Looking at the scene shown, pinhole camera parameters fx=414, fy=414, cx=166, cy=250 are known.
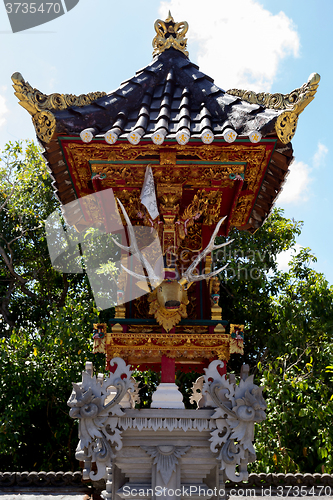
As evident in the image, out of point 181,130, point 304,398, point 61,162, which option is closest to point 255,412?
point 181,130

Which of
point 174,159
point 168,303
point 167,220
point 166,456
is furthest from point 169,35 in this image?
point 166,456

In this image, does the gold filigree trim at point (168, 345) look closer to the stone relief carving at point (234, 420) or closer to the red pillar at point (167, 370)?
the red pillar at point (167, 370)

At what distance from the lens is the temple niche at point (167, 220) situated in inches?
165

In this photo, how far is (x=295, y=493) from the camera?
6.27 metres

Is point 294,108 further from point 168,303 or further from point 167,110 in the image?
point 168,303

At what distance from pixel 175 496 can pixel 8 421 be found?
7.65 meters

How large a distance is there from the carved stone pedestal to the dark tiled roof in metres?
2.59

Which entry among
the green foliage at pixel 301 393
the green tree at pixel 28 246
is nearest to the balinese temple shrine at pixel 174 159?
the green foliage at pixel 301 393

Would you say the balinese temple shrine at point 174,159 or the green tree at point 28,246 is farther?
the green tree at point 28,246

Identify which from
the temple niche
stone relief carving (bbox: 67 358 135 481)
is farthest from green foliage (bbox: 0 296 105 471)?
stone relief carving (bbox: 67 358 135 481)

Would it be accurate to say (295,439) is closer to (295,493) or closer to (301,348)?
(301,348)

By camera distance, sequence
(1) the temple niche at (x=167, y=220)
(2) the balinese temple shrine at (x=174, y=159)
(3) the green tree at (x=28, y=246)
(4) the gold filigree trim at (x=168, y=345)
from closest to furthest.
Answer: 1. (1) the temple niche at (x=167, y=220)
2. (2) the balinese temple shrine at (x=174, y=159)
3. (4) the gold filigree trim at (x=168, y=345)
4. (3) the green tree at (x=28, y=246)

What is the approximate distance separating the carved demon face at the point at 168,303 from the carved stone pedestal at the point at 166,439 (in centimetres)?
83

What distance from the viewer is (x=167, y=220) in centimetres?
523
